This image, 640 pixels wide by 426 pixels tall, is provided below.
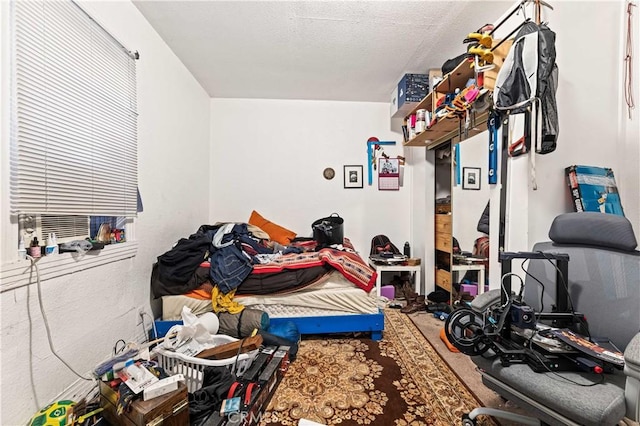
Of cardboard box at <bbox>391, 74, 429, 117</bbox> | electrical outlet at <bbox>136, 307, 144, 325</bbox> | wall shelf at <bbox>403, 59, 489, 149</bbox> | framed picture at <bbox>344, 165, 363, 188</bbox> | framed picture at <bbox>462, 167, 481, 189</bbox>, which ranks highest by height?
cardboard box at <bbox>391, 74, 429, 117</bbox>

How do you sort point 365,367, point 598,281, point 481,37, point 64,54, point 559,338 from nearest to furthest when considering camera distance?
point 559,338 → point 598,281 → point 64,54 → point 481,37 → point 365,367

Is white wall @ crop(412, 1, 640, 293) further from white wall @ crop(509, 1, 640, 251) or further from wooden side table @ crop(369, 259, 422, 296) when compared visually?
wooden side table @ crop(369, 259, 422, 296)

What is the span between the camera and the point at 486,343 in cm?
113

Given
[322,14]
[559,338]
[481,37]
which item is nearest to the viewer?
[559,338]

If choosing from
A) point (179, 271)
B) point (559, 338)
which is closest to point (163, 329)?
point (179, 271)

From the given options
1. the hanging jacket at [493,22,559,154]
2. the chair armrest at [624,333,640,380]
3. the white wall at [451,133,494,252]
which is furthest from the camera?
the white wall at [451,133,494,252]

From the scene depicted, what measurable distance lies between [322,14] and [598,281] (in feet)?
7.88

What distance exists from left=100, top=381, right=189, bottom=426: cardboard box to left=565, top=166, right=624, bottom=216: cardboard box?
2428 mm

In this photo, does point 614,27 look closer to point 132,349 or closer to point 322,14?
point 322,14

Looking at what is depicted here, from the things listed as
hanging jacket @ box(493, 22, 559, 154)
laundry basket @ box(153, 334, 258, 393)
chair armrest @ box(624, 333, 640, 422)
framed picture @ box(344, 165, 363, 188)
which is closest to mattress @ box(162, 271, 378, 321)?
laundry basket @ box(153, 334, 258, 393)

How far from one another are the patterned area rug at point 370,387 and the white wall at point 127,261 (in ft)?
3.67

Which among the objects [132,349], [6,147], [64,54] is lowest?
[132,349]

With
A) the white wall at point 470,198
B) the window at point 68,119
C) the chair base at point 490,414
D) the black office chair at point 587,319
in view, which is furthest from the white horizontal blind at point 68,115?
the white wall at point 470,198

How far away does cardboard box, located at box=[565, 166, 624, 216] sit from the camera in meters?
1.60
